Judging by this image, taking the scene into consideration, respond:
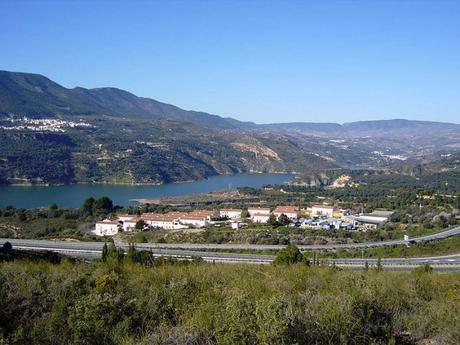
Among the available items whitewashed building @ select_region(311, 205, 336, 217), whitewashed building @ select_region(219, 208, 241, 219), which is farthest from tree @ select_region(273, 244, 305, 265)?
whitewashed building @ select_region(311, 205, 336, 217)

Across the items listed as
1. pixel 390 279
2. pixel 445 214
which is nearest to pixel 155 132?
pixel 445 214

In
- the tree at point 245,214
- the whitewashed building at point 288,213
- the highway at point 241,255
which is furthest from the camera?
the tree at point 245,214

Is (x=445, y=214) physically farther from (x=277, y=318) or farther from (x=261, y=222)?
(x=277, y=318)

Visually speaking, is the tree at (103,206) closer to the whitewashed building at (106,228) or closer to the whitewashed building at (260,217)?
the whitewashed building at (106,228)

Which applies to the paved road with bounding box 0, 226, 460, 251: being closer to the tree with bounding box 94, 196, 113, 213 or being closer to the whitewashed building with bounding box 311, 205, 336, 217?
the whitewashed building with bounding box 311, 205, 336, 217

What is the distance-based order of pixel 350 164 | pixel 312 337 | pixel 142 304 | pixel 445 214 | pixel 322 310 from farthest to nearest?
1. pixel 350 164
2. pixel 445 214
3. pixel 142 304
4. pixel 322 310
5. pixel 312 337

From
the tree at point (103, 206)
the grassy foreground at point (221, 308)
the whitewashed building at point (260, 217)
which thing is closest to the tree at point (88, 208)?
the tree at point (103, 206)

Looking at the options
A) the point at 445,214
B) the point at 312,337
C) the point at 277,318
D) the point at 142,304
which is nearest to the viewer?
the point at 277,318
